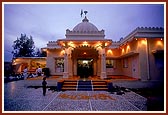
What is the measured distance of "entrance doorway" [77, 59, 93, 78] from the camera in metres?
17.6

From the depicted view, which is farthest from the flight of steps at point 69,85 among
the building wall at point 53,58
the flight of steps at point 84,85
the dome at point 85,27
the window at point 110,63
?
the window at point 110,63

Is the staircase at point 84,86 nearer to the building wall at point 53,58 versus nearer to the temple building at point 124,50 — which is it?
the temple building at point 124,50

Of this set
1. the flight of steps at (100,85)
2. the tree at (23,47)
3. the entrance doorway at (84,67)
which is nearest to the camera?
the flight of steps at (100,85)

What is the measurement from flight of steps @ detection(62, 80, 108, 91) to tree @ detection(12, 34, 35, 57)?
34.8m

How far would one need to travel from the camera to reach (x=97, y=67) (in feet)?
56.0

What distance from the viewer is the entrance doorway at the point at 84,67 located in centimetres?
1756

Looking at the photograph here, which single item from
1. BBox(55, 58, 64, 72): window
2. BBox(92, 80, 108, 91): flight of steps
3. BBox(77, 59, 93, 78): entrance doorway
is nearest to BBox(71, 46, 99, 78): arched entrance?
BBox(77, 59, 93, 78): entrance doorway

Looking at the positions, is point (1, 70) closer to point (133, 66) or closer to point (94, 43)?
point (94, 43)

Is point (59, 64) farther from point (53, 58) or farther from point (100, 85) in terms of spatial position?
point (100, 85)

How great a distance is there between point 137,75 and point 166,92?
25.3ft

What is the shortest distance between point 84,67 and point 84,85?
630 cm

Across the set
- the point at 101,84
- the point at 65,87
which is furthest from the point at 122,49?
the point at 65,87

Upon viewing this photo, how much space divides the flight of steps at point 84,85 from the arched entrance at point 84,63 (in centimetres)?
532

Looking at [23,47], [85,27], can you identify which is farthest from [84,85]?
[23,47]
